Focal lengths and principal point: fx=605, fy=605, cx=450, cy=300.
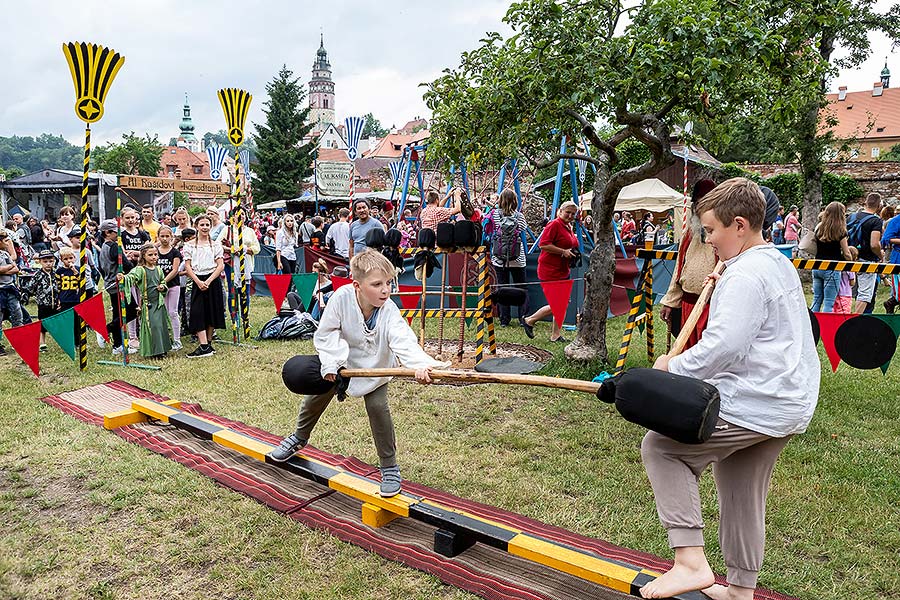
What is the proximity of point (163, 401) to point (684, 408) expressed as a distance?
5636mm

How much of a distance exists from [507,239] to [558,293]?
1935 millimetres

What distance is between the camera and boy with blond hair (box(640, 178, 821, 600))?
8.09ft

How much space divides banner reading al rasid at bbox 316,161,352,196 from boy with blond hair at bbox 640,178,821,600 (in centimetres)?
1596

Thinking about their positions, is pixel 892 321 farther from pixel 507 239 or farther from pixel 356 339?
pixel 507 239

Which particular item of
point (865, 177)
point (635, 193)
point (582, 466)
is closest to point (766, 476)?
point (582, 466)

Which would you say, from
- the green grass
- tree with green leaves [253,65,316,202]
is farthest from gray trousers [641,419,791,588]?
tree with green leaves [253,65,316,202]

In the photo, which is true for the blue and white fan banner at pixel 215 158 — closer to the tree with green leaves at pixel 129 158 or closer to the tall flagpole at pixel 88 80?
the tall flagpole at pixel 88 80

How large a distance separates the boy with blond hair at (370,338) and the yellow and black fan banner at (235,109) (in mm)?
6228

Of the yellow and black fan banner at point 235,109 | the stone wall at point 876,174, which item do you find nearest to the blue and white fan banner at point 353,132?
the yellow and black fan banner at point 235,109

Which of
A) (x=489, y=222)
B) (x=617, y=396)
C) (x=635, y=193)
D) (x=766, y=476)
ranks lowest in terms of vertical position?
(x=766, y=476)

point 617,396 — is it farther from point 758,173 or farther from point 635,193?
point 758,173

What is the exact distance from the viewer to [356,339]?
4016 mm

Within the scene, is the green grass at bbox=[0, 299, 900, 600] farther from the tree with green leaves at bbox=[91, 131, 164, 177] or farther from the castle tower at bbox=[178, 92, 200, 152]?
the castle tower at bbox=[178, 92, 200, 152]

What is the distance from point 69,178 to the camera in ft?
89.0
